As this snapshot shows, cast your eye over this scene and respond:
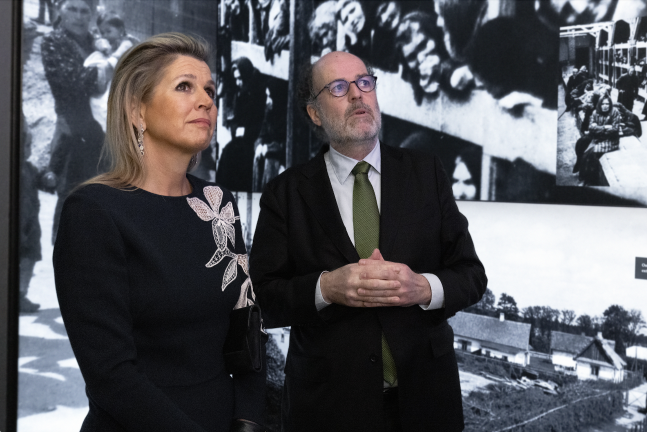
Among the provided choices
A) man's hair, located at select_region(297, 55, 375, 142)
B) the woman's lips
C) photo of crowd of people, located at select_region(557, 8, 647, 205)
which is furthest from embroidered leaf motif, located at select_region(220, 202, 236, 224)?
photo of crowd of people, located at select_region(557, 8, 647, 205)

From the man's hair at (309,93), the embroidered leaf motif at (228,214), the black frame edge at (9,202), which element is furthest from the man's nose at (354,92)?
the black frame edge at (9,202)

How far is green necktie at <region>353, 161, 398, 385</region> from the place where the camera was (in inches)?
77.2

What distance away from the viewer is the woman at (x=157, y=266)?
1357 millimetres

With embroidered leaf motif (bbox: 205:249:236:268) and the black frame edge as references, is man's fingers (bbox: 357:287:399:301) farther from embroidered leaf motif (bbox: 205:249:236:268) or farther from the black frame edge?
the black frame edge

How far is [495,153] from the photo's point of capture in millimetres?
2707

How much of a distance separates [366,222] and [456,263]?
1.23ft

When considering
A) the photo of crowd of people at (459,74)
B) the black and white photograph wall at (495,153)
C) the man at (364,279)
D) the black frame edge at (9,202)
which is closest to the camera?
the man at (364,279)

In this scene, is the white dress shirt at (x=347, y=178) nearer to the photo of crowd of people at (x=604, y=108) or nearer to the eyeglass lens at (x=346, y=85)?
the eyeglass lens at (x=346, y=85)

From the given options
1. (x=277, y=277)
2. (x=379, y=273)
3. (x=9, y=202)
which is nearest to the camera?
(x=379, y=273)

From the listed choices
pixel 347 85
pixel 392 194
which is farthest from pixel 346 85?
pixel 392 194

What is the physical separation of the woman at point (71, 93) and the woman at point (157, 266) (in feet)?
5.73

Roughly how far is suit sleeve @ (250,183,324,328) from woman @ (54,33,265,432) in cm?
27

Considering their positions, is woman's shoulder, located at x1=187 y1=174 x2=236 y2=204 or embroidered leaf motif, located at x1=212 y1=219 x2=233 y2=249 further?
woman's shoulder, located at x1=187 y1=174 x2=236 y2=204

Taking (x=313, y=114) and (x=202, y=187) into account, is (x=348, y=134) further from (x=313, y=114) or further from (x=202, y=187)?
(x=202, y=187)
